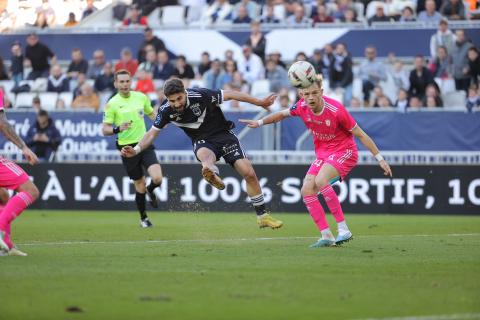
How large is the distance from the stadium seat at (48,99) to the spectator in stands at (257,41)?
202 inches

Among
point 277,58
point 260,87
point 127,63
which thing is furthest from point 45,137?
point 277,58

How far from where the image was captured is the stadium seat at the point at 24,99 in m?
26.7

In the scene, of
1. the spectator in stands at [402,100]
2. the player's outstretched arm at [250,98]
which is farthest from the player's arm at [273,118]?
the spectator in stands at [402,100]

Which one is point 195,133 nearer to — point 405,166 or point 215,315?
point 215,315

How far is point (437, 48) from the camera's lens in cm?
2506

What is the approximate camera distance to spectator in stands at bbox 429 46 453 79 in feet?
81.1

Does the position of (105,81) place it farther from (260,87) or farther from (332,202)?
(332,202)

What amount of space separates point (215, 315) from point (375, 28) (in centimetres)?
1910

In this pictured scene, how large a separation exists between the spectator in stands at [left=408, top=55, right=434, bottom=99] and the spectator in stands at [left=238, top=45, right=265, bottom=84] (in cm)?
380

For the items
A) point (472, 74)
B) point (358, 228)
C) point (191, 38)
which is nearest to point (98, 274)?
point (358, 228)

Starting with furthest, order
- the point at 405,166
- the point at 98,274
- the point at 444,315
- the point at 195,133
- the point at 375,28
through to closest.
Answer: the point at 375,28
the point at 405,166
the point at 195,133
the point at 98,274
the point at 444,315

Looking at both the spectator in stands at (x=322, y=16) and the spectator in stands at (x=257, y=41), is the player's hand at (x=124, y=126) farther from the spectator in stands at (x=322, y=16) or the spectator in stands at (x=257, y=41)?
the spectator in stands at (x=322, y=16)

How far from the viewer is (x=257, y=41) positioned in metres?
26.5

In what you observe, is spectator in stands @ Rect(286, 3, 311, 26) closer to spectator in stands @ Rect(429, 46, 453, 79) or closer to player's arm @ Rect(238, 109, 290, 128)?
spectator in stands @ Rect(429, 46, 453, 79)
